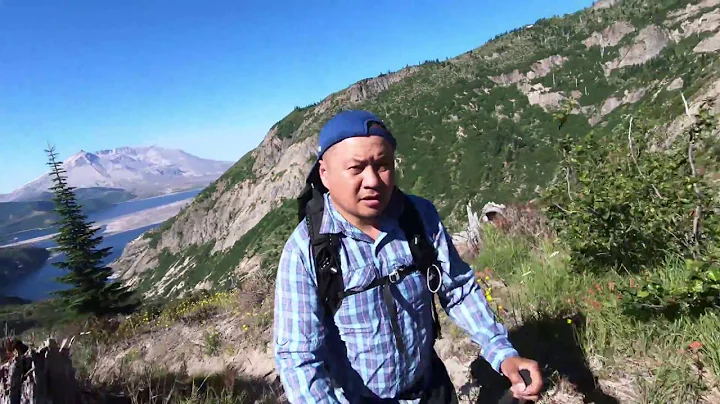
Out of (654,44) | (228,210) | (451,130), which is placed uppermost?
(654,44)

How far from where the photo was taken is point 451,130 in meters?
125

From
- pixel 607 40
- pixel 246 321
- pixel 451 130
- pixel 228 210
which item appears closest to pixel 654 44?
pixel 607 40

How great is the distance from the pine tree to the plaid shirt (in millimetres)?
30328

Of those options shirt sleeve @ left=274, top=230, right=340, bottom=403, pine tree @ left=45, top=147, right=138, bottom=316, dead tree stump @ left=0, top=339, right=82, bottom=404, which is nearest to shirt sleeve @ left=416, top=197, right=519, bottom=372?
shirt sleeve @ left=274, top=230, right=340, bottom=403

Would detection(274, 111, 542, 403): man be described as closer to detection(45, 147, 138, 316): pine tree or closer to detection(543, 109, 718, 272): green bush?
detection(543, 109, 718, 272): green bush

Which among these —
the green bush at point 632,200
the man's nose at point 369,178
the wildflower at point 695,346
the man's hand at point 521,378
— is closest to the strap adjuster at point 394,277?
the man's nose at point 369,178

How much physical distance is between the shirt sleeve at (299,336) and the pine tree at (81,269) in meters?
30.4

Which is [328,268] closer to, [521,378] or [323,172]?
[323,172]

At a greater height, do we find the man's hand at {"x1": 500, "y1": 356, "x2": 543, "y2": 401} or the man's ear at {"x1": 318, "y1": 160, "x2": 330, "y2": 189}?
the man's ear at {"x1": 318, "y1": 160, "x2": 330, "y2": 189}

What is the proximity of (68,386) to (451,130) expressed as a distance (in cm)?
12741

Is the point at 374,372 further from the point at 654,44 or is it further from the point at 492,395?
the point at 654,44

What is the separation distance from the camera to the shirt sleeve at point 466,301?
1834mm

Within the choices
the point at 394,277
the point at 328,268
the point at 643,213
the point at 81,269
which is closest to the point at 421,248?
the point at 394,277

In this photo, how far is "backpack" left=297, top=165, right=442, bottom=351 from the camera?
5.34ft
